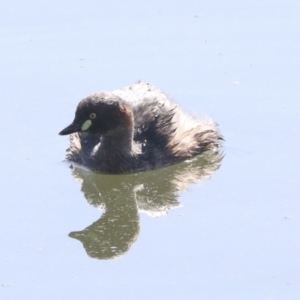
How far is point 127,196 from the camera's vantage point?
9.44 meters

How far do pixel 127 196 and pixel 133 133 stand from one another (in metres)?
0.78

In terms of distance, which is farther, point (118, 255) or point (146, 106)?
point (146, 106)

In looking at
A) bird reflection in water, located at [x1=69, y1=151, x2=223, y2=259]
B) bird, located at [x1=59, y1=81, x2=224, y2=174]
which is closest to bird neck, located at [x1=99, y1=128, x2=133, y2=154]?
bird, located at [x1=59, y1=81, x2=224, y2=174]

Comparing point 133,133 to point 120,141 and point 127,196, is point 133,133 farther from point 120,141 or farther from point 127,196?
point 127,196

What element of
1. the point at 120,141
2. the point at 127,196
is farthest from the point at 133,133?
the point at 127,196

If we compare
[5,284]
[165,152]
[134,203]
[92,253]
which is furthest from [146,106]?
[5,284]

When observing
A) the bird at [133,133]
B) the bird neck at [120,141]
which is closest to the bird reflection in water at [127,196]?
the bird at [133,133]

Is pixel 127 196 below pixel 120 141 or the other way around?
below

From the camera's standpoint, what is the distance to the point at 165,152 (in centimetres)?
1000

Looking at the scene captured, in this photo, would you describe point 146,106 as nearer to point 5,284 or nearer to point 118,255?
point 118,255

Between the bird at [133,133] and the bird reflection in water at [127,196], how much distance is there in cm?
10

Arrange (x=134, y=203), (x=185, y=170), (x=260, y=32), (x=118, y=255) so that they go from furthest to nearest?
(x=260, y=32) → (x=185, y=170) → (x=134, y=203) → (x=118, y=255)

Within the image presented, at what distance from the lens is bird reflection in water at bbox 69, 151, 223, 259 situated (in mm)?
8453

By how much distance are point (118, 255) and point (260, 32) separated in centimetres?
484
